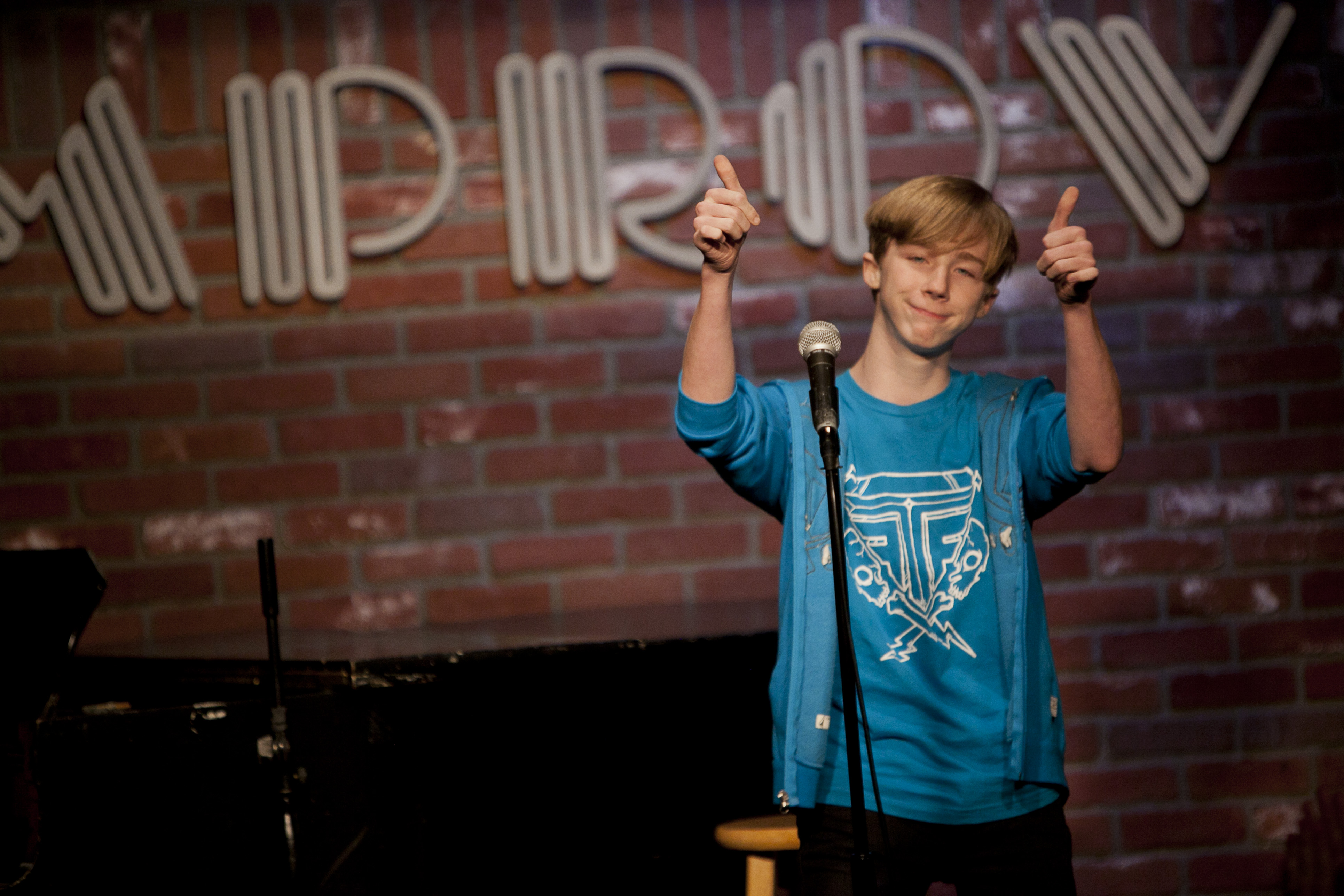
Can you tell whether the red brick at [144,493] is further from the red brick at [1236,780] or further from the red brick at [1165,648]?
the red brick at [1236,780]

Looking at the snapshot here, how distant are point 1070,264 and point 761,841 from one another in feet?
3.31

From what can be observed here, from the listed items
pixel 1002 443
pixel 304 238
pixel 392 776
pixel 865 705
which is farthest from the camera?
pixel 304 238

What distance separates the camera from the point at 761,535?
2646 mm

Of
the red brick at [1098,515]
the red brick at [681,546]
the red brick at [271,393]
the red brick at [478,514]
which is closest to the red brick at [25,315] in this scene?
the red brick at [271,393]

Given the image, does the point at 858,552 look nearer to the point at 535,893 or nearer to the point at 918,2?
the point at 535,893

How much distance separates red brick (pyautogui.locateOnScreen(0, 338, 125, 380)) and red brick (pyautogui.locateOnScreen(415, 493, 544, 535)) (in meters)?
0.76

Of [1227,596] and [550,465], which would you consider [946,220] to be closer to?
[550,465]

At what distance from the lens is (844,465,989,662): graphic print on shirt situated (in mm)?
1654

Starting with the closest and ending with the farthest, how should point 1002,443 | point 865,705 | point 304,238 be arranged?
point 865,705, point 1002,443, point 304,238

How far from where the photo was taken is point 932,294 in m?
1.73

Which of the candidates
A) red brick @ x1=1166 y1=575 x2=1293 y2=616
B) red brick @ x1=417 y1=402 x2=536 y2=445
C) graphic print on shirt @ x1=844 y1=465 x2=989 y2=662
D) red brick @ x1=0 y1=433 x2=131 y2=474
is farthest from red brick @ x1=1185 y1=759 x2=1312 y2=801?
red brick @ x1=0 y1=433 x2=131 y2=474

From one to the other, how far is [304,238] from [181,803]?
4.27ft

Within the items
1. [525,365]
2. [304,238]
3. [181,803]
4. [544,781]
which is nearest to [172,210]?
[304,238]

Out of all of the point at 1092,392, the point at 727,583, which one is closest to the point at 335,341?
the point at 727,583
